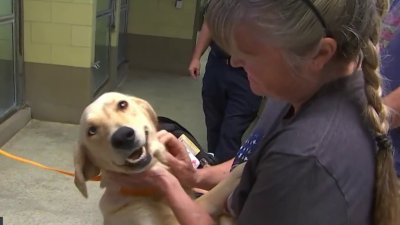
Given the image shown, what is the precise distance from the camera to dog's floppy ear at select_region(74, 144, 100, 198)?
4.34 feet

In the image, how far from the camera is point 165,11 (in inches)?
247

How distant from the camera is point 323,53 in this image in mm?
793

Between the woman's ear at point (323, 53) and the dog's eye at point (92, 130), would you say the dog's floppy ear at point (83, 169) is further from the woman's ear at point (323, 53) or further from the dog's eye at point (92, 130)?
the woman's ear at point (323, 53)

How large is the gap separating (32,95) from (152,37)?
263 cm

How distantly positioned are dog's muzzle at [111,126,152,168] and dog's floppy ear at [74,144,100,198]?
0.41 ft

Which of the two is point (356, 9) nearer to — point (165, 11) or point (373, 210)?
point (373, 210)

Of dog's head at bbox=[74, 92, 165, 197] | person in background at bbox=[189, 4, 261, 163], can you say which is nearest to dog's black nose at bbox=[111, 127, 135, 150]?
dog's head at bbox=[74, 92, 165, 197]

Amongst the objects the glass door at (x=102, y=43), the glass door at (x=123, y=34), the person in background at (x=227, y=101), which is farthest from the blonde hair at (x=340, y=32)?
the glass door at (x=123, y=34)

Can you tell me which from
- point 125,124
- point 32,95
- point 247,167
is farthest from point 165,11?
point 247,167

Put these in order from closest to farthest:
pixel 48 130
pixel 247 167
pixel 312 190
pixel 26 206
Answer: pixel 312 190 < pixel 247 167 < pixel 26 206 < pixel 48 130

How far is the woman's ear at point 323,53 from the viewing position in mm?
779

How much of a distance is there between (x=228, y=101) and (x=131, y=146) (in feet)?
5.77

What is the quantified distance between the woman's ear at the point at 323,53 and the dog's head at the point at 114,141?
0.63m

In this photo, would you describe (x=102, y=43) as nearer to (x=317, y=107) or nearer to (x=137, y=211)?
(x=137, y=211)
